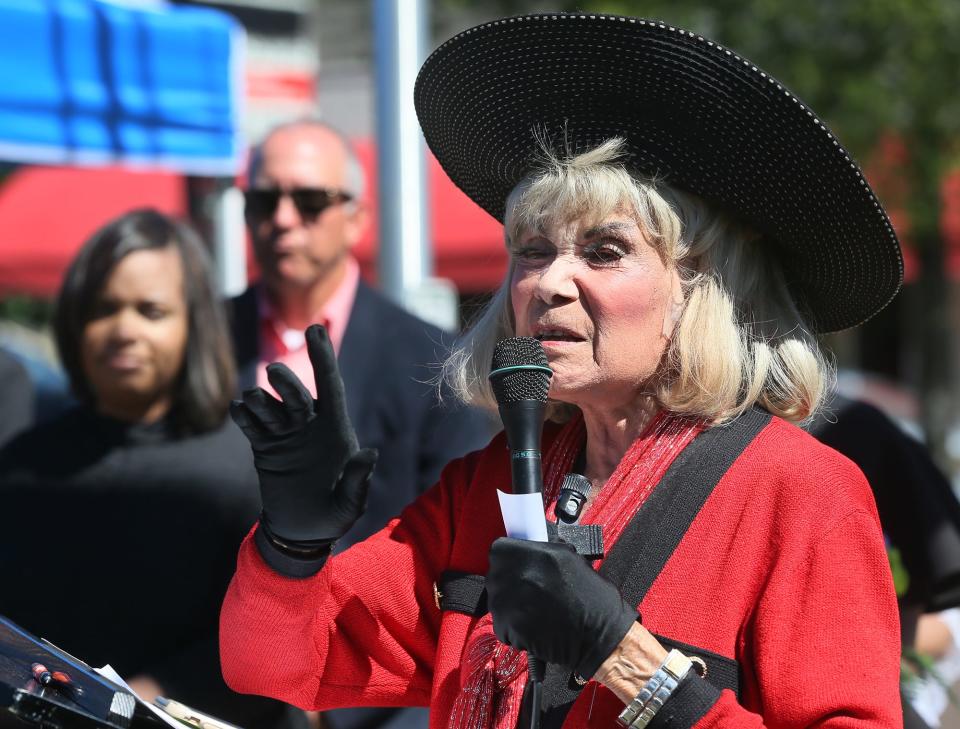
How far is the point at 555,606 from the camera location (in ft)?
4.97

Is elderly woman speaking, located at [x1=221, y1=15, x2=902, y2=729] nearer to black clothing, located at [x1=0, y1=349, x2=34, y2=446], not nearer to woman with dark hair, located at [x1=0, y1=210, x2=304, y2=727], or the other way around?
woman with dark hair, located at [x1=0, y1=210, x2=304, y2=727]

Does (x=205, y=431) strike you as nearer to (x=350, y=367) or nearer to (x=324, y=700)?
(x=350, y=367)

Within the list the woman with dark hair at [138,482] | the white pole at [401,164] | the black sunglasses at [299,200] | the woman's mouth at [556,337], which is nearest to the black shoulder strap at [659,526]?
the woman's mouth at [556,337]

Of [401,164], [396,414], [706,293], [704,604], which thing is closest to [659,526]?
[704,604]

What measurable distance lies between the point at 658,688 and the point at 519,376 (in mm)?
424

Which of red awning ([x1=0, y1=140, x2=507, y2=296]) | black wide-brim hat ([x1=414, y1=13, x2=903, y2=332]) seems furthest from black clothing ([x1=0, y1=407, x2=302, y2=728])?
red awning ([x1=0, y1=140, x2=507, y2=296])

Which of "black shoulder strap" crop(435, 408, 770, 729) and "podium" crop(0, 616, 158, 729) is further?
"black shoulder strap" crop(435, 408, 770, 729)

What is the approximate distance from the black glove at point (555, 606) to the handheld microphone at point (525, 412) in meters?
0.05

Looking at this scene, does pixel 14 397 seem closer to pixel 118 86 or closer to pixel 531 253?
pixel 118 86

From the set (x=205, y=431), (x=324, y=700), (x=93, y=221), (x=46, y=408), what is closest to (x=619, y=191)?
(x=324, y=700)

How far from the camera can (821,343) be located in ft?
6.62

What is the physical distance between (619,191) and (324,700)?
2.97ft

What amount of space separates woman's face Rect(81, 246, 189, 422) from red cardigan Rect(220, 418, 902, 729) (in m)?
1.25

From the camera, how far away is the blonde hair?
1821 mm
